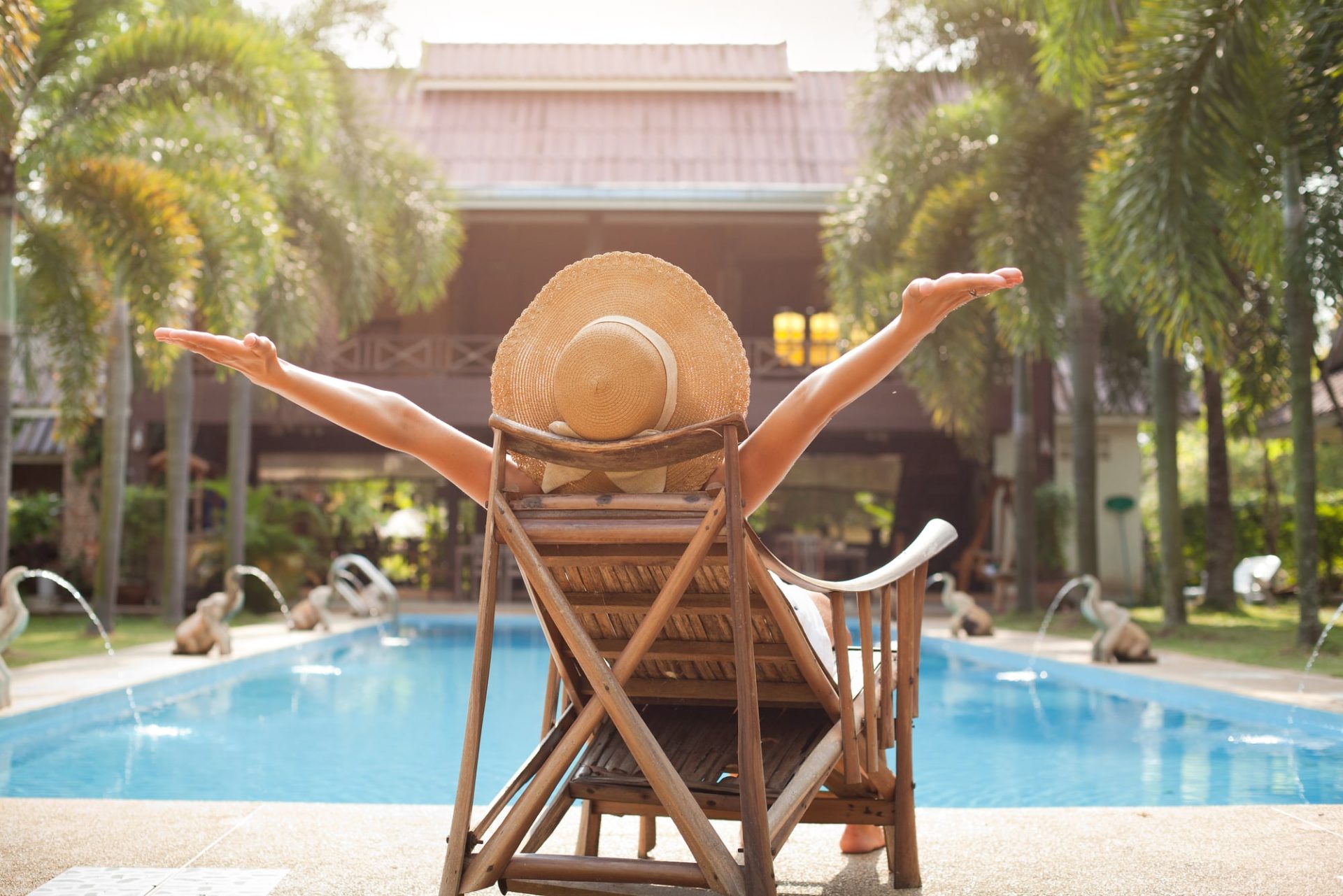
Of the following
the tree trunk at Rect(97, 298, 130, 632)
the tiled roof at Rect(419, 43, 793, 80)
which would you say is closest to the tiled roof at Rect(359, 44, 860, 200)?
the tiled roof at Rect(419, 43, 793, 80)

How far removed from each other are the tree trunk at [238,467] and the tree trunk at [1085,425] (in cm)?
880

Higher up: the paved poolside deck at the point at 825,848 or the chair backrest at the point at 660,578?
the chair backrest at the point at 660,578

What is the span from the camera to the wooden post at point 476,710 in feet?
7.04

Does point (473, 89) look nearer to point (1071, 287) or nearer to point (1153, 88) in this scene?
point (1071, 287)

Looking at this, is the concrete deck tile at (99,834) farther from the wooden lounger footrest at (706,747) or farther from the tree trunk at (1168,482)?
the tree trunk at (1168,482)

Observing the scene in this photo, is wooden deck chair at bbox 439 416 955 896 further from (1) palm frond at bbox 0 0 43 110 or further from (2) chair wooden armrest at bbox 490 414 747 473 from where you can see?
(1) palm frond at bbox 0 0 43 110

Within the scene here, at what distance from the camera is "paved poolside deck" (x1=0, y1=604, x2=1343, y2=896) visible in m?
2.77

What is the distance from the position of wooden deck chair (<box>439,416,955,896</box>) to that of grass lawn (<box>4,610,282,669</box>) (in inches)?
273

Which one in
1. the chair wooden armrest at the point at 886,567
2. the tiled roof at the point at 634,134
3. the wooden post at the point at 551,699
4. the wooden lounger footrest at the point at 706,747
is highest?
the tiled roof at the point at 634,134

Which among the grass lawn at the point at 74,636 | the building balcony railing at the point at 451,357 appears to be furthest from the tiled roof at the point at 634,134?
the grass lawn at the point at 74,636

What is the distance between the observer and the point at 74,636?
10.9 m

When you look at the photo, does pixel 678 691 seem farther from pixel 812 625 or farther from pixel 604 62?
pixel 604 62

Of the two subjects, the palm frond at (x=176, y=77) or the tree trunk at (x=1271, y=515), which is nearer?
the palm frond at (x=176, y=77)

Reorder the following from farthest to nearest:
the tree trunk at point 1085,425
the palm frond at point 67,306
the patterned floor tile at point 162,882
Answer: the tree trunk at point 1085,425
the palm frond at point 67,306
the patterned floor tile at point 162,882
